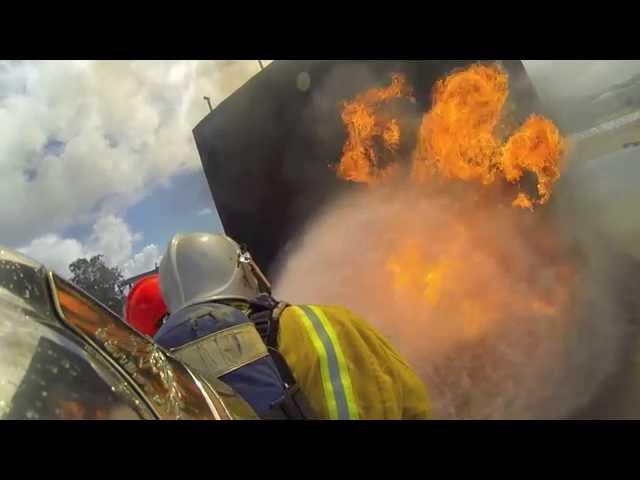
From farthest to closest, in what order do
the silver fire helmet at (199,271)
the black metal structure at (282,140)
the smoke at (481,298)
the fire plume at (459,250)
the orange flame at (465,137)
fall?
the black metal structure at (282,140) < the orange flame at (465,137) < the fire plume at (459,250) < the smoke at (481,298) < the silver fire helmet at (199,271)

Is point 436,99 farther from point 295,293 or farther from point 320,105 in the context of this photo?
point 295,293

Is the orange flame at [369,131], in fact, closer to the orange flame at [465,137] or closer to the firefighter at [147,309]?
the orange flame at [465,137]

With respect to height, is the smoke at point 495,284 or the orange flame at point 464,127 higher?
the orange flame at point 464,127

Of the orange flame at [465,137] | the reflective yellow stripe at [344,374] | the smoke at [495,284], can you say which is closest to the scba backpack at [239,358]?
the reflective yellow stripe at [344,374]

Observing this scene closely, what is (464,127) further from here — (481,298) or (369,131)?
(481,298)

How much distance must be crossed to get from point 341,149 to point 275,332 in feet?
14.9

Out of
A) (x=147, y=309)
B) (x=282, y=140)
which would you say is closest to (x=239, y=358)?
(x=147, y=309)

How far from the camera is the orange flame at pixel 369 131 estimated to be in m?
5.58

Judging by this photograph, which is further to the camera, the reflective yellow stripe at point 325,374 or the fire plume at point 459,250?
Answer: the fire plume at point 459,250

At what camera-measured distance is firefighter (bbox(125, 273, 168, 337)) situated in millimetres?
3320

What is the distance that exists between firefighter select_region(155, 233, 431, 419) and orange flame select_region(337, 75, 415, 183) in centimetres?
408

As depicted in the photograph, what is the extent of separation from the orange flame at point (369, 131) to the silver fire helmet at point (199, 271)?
374 centimetres

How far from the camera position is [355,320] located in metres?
1.77

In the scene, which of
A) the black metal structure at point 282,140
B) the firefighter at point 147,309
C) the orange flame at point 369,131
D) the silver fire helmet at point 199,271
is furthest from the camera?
the black metal structure at point 282,140
